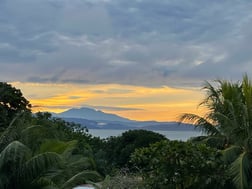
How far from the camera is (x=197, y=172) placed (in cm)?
1502

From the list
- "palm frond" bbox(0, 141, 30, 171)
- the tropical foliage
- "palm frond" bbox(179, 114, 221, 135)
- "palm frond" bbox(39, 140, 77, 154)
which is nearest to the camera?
"palm frond" bbox(0, 141, 30, 171)

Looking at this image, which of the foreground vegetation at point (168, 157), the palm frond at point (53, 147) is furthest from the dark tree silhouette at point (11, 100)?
the palm frond at point (53, 147)

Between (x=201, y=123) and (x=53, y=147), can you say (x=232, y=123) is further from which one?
(x=53, y=147)

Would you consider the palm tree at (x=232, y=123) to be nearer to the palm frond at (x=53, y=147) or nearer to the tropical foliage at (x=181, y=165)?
the tropical foliage at (x=181, y=165)

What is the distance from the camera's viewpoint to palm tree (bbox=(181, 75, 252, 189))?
49.6 feet

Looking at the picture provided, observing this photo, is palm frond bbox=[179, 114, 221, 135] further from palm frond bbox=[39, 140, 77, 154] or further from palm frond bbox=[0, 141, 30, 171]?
palm frond bbox=[0, 141, 30, 171]

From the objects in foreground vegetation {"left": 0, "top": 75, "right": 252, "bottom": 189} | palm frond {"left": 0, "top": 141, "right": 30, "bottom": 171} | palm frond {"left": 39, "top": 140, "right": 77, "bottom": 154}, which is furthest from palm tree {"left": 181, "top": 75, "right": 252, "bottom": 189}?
palm frond {"left": 0, "top": 141, "right": 30, "bottom": 171}

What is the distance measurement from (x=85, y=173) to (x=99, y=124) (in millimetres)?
45203

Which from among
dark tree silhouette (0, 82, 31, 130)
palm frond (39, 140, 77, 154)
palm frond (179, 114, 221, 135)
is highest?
dark tree silhouette (0, 82, 31, 130)

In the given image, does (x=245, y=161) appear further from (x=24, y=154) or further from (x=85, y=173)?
(x=24, y=154)

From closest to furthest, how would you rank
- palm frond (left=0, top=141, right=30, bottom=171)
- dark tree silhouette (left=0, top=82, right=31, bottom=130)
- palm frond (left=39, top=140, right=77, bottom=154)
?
palm frond (left=0, top=141, right=30, bottom=171)
palm frond (left=39, top=140, right=77, bottom=154)
dark tree silhouette (left=0, top=82, right=31, bottom=130)

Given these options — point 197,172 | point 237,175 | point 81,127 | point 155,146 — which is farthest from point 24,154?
point 81,127

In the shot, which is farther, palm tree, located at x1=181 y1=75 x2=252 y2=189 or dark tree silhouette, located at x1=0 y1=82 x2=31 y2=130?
dark tree silhouette, located at x1=0 y1=82 x2=31 y2=130

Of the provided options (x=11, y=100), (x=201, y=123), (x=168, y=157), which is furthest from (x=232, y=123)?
(x=11, y=100)
